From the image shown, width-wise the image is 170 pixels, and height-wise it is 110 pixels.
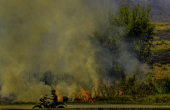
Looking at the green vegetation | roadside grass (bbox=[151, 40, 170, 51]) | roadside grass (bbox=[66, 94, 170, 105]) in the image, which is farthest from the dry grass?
roadside grass (bbox=[66, 94, 170, 105])

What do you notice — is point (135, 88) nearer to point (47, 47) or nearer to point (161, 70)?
point (47, 47)

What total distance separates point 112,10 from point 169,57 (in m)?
33.1

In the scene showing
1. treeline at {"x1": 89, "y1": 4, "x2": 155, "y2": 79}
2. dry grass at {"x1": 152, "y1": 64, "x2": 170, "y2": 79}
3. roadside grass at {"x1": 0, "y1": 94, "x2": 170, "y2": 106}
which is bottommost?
roadside grass at {"x1": 0, "y1": 94, "x2": 170, "y2": 106}

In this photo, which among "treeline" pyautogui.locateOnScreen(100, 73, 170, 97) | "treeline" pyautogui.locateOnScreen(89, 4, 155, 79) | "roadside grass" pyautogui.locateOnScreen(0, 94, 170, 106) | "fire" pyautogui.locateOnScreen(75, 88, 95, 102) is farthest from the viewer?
"treeline" pyautogui.locateOnScreen(89, 4, 155, 79)

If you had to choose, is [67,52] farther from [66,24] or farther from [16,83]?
[16,83]

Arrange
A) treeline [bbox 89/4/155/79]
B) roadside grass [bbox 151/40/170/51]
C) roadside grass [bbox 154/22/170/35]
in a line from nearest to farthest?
treeline [bbox 89/4/155/79] → roadside grass [bbox 151/40/170/51] → roadside grass [bbox 154/22/170/35]

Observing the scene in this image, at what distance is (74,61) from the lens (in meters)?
28.2

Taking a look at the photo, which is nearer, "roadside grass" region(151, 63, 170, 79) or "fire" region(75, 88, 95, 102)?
"fire" region(75, 88, 95, 102)

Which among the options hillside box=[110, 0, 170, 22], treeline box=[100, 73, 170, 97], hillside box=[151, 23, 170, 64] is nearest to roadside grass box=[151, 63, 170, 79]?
hillside box=[151, 23, 170, 64]

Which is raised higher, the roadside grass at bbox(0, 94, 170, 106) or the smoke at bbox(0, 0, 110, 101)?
the smoke at bbox(0, 0, 110, 101)

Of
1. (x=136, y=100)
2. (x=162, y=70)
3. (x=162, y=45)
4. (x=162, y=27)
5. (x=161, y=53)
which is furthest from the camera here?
(x=162, y=27)

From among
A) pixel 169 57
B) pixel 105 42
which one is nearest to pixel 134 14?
pixel 105 42

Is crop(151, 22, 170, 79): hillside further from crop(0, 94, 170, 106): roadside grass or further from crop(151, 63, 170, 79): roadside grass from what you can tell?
crop(0, 94, 170, 106): roadside grass

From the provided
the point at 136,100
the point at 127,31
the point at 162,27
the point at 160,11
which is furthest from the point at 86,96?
the point at 160,11
